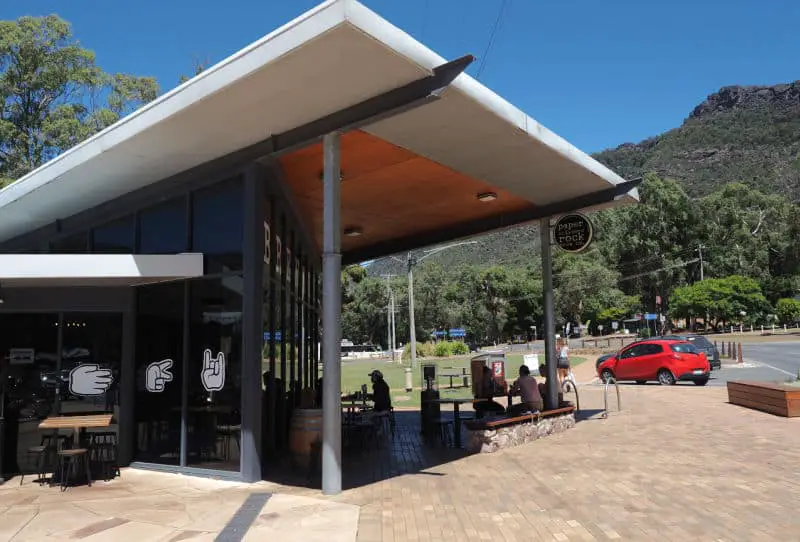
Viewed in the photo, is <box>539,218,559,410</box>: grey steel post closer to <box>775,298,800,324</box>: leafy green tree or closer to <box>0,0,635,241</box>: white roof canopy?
<box>0,0,635,241</box>: white roof canopy

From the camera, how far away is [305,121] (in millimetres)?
7648

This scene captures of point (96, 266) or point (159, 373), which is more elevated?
point (96, 266)

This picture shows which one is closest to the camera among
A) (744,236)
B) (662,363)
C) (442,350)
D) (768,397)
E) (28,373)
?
(28,373)

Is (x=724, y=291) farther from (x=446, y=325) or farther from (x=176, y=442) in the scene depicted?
(x=176, y=442)

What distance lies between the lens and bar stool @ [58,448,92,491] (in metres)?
7.84

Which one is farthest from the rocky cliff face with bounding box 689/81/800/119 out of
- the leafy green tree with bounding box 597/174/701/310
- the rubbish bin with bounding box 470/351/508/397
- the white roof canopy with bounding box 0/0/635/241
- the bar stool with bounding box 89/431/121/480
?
the bar stool with bounding box 89/431/121/480

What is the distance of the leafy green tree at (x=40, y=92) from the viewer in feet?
93.0

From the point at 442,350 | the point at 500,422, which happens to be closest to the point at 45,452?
the point at 500,422

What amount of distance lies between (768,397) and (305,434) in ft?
33.9

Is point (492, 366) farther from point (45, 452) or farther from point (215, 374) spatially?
point (45, 452)

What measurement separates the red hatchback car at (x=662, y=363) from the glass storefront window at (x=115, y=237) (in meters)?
16.5

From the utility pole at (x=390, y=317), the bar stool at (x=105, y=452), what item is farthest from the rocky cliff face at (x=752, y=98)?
the bar stool at (x=105, y=452)

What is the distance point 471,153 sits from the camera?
29.0 feet

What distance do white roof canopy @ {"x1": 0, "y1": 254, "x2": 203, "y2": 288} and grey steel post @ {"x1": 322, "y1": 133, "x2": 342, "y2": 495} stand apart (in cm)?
208
